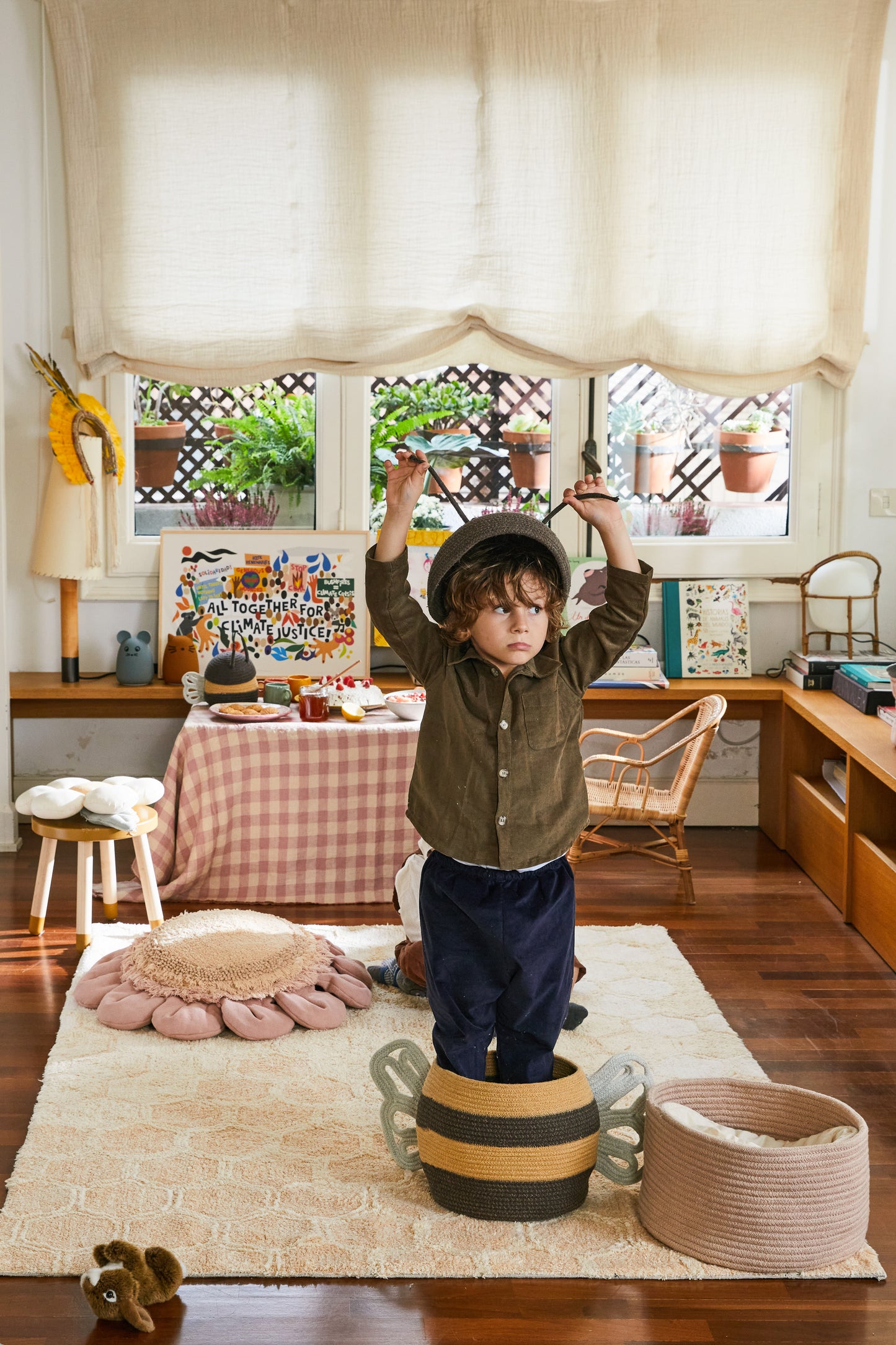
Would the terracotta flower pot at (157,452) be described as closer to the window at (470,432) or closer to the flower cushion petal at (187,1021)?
the window at (470,432)

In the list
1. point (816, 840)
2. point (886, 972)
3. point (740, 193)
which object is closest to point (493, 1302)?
point (886, 972)

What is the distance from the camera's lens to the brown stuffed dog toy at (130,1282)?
2064mm

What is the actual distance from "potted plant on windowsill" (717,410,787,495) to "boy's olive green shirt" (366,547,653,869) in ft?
9.06

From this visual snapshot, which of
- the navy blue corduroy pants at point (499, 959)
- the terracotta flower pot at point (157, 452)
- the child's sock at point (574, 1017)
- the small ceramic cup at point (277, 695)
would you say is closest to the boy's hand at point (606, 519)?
the navy blue corduroy pants at point (499, 959)

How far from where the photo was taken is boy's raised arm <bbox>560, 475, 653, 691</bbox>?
2.27m

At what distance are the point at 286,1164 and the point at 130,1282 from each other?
0.52 m

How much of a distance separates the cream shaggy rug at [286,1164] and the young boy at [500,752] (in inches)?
11.6

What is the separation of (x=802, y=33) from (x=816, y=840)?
2.73m

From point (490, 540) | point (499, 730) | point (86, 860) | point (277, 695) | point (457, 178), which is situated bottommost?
point (86, 860)

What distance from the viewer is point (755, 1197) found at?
7.16 feet

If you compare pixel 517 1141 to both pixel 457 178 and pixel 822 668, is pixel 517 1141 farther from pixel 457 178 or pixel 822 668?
pixel 457 178

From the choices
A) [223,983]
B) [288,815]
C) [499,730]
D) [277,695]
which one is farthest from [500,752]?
[277,695]

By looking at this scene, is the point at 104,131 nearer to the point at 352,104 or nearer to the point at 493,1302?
the point at 352,104

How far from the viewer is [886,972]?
11.8 feet
